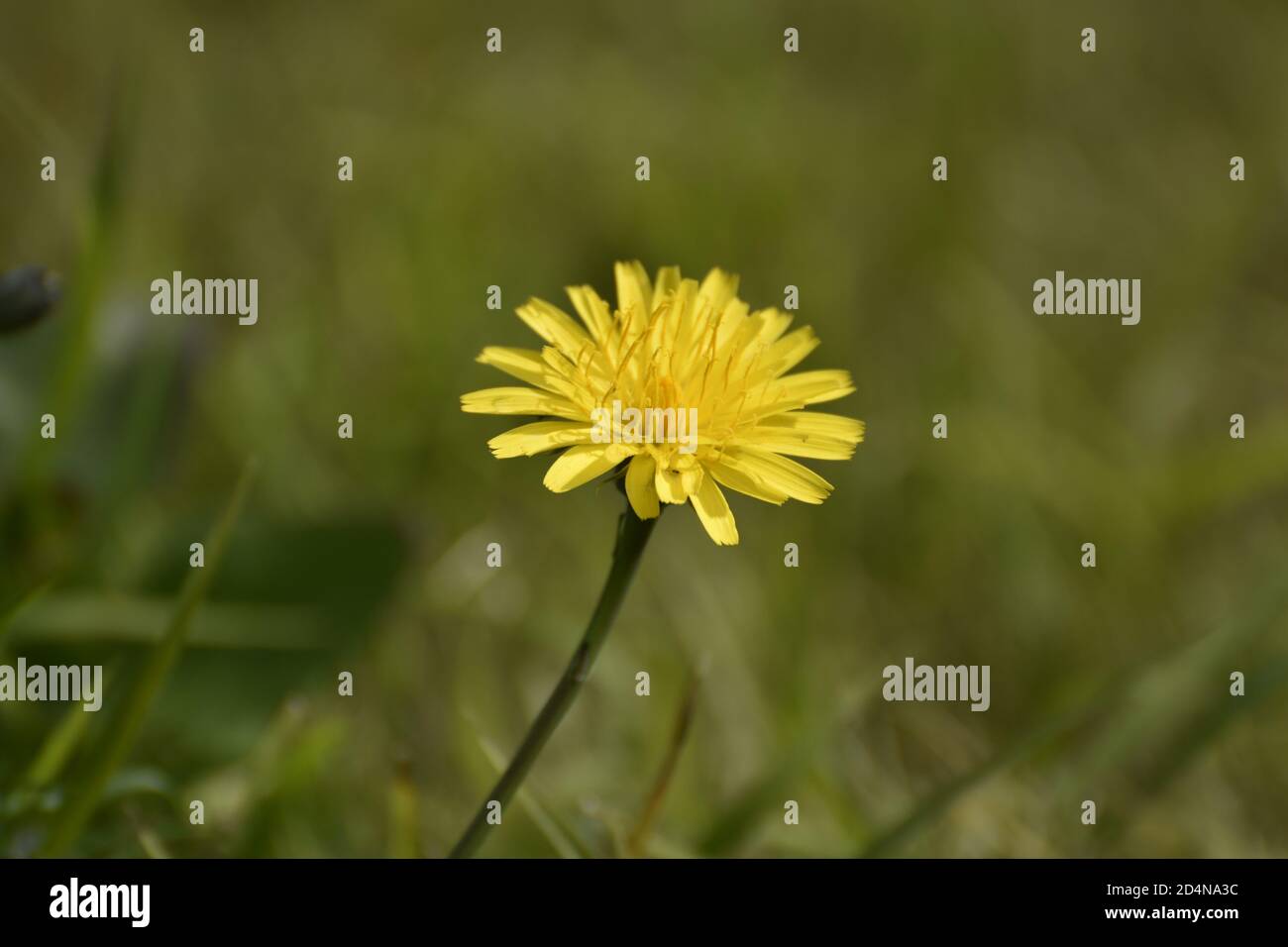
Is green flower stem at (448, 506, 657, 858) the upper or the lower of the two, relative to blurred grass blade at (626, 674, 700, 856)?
upper

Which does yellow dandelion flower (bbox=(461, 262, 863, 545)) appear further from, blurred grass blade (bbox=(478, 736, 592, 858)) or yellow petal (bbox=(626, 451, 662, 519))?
blurred grass blade (bbox=(478, 736, 592, 858))

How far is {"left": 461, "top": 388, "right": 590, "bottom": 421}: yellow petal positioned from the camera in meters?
1.36

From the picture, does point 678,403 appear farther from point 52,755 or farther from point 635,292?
point 52,755

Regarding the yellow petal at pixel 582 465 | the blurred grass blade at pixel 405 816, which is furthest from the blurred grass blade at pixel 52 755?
the yellow petal at pixel 582 465

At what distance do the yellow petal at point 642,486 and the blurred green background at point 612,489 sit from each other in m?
0.47

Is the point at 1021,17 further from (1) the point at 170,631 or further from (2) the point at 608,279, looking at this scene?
(1) the point at 170,631

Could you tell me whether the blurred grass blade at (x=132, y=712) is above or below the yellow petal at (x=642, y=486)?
below

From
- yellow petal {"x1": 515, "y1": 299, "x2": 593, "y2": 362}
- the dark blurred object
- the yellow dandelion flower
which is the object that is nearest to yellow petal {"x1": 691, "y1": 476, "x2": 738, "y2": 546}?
the yellow dandelion flower

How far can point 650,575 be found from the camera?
2826 millimetres

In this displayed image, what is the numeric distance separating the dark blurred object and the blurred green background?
1.09 feet

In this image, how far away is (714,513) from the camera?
1.38 meters

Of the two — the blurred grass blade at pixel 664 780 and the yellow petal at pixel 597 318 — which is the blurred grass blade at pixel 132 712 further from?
the blurred grass blade at pixel 664 780

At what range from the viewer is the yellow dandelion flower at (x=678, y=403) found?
1.33 metres
